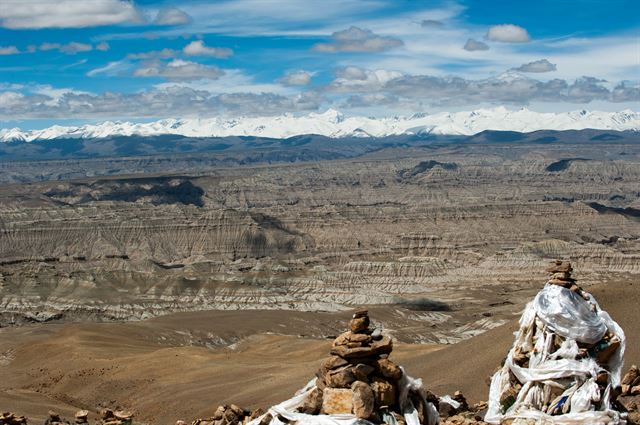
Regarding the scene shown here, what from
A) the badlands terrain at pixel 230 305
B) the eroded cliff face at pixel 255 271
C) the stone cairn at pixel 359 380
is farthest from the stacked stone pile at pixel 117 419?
the eroded cliff face at pixel 255 271

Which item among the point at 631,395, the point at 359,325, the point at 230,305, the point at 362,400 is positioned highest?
the point at 359,325

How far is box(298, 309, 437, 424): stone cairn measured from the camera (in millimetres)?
16438

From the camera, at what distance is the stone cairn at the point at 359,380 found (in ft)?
53.9

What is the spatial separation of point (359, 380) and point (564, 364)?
14.8 ft

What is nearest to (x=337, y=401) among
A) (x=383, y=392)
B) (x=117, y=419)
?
(x=383, y=392)

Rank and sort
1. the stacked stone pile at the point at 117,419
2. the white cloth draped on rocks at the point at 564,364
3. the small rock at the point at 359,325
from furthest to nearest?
the stacked stone pile at the point at 117,419, the white cloth draped on rocks at the point at 564,364, the small rock at the point at 359,325

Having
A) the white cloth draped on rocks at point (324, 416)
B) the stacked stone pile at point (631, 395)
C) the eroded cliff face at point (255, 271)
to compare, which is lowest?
the eroded cliff face at point (255, 271)

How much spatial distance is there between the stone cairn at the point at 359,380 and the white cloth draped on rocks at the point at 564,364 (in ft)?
9.39

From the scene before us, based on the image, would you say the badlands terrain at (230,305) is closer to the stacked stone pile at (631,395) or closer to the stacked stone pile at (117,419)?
the stacked stone pile at (631,395)

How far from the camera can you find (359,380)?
16.7 meters

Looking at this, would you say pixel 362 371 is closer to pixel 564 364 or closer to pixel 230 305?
pixel 564 364

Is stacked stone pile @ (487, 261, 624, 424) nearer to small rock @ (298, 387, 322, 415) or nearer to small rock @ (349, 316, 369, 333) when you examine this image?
small rock @ (349, 316, 369, 333)

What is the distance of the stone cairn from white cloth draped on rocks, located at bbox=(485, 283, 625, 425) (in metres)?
2.86

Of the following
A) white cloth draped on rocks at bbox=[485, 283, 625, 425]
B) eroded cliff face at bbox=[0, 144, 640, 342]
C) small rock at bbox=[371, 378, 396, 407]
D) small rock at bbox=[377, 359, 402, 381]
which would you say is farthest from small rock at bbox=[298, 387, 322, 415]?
eroded cliff face at bbox=[0, 144, 640, 342]
